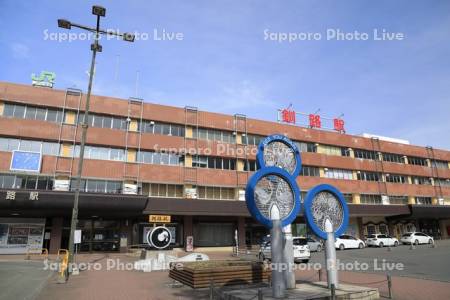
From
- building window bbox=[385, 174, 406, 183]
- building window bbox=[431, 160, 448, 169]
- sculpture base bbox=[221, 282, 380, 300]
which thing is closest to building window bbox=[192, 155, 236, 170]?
sculpture base bbox=[221, 282, 380, 300]

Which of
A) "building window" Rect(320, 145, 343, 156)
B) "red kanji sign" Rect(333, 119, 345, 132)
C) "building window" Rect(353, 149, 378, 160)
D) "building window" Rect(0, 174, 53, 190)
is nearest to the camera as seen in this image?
"building window" Rect(0, 174, 53, 190)

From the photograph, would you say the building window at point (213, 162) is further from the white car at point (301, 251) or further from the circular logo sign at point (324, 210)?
the circular logo sign at point (324, 210)

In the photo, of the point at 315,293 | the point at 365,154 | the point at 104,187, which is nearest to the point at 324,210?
the point at 315,293

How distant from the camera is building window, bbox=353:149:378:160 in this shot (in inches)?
1799

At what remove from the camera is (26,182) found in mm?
28062

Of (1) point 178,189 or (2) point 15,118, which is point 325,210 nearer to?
(1) point 178,189

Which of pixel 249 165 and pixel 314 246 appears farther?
pixel 249 165

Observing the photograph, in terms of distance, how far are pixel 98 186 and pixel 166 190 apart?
6.25 meters

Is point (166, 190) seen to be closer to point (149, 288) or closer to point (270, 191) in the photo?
point (149, 288)

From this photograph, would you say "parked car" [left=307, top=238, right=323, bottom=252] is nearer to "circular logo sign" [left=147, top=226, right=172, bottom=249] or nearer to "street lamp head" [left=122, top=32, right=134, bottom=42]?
"circular logo sign" [left=147, top=226, right=172, bottom=249]

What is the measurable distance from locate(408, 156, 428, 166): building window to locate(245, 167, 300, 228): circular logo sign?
4596cm

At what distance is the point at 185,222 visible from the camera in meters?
33.1

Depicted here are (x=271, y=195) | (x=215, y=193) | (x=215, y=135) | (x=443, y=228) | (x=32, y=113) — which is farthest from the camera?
(x=443, y=228)

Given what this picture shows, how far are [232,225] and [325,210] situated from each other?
2458cm
